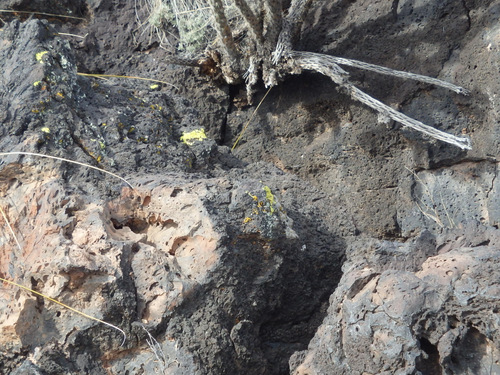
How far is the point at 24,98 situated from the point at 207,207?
95cm

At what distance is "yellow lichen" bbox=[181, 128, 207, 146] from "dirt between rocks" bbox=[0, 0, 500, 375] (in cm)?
3

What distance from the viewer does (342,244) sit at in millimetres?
2650

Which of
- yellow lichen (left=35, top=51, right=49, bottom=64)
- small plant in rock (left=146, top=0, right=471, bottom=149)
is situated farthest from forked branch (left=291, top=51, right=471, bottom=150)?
yellow lichen (left=35, top=51, right=49, bottom=64)

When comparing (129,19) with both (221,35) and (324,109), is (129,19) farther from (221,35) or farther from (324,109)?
(324,109)

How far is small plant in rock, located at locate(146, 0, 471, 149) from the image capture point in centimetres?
304

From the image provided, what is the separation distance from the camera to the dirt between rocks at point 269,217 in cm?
195

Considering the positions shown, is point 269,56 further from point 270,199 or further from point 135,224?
point 135,224

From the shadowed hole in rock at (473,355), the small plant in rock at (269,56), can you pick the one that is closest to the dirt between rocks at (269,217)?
the shadowed hole in rock at (473,355)

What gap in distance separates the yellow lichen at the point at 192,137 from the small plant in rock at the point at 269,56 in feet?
2.01

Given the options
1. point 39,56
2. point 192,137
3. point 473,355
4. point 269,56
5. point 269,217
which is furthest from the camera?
point 269,56

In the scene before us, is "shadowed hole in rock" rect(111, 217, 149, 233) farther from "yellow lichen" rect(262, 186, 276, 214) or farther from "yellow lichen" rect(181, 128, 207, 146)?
"yellow lichen" rect(181, 128, 207, 146)

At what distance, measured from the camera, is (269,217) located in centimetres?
228

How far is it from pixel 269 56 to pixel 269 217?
137 cm

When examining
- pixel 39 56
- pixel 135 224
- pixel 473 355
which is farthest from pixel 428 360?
pixel 39 56
